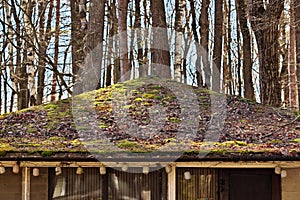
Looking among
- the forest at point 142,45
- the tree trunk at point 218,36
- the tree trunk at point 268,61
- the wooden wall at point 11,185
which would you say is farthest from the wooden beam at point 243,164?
the tree trunk at point 218,36

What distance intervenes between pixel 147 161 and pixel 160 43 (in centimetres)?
615

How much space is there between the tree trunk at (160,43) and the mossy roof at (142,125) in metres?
2.68

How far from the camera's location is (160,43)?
12133mm

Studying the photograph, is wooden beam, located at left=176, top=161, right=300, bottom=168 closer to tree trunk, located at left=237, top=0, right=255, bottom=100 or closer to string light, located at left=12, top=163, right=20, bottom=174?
string light, located at left=12, top=163, right=20, bottom=174

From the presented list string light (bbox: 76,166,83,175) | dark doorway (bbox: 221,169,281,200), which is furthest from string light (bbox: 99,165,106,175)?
dark doorway (bbox: 221,169,281,200)

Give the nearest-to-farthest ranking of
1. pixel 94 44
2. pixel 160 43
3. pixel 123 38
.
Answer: pixel 94 44
pixel 160 43
pixel 123 38

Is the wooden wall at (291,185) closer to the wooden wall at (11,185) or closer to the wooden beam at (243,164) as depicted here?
the wooden beam at (243,164)

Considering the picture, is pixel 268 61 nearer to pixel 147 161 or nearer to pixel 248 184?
pixel 248 184

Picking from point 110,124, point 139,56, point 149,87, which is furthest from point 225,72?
point 110,124

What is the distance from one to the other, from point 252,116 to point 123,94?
7.78 feet

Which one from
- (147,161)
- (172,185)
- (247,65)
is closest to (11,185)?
(147,161)

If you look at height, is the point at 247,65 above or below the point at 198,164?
above

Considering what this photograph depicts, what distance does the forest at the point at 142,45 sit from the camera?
12.3 meters

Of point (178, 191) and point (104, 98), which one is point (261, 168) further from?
point (104, 98)
